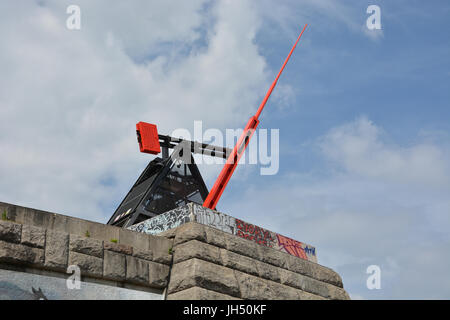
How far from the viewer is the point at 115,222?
755 inches

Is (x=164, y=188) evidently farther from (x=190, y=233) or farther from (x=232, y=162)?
(x=190, y=233)

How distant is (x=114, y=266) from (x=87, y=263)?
0.61 metres

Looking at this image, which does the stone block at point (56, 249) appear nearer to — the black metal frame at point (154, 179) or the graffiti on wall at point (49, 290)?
the graffiti on wall at point (49, 290)

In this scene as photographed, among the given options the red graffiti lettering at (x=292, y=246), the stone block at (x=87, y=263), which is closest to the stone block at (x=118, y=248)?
the stone block at (x=87, y=263)

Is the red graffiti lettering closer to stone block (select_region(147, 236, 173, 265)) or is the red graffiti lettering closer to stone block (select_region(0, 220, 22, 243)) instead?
stone block (select_region(147, 236, 173, 265))

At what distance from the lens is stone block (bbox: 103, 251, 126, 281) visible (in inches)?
459

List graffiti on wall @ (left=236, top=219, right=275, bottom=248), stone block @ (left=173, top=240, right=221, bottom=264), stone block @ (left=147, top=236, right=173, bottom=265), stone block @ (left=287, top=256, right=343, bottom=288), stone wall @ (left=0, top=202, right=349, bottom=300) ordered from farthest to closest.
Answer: stone block @ (left=287, top=256, right=343, bottom=288), graffiti on wall @ (left=236, top=219, right=275, bottom=248), stone block @ (left=147, top=236, right=173, bottom=265), stone block @ (left=173, top=240, right=221, bottom=264), stone wall @ (left=0, top=202, right=349, bottom=300)

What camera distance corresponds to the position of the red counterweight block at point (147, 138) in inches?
783

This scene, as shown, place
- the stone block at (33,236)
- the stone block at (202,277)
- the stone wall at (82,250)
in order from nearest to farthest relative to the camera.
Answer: the stone wall at (82,250) < the stone block at (33,236) < the stone block at (202,277)

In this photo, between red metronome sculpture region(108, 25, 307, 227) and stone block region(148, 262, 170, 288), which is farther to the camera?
red metronome sculpture region(108, 25, 307, 227)
